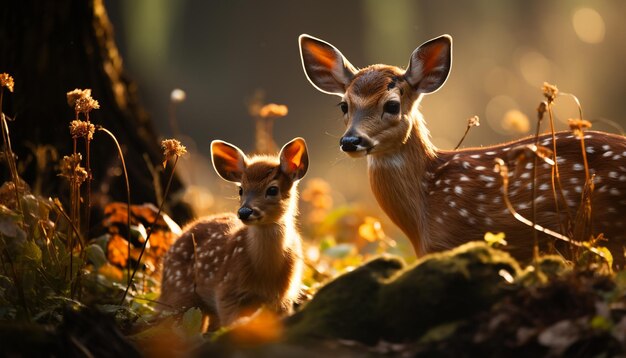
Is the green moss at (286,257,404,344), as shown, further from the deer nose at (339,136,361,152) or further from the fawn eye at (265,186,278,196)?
the fawn eye at (265,186,278,196)

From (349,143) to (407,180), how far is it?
1.69ft

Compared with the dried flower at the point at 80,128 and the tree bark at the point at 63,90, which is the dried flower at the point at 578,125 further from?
the tree bark at the point at 63,90

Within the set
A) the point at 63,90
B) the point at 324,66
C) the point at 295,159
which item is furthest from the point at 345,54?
the point at 295,159

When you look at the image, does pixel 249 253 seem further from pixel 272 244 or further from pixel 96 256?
pixel 96 256

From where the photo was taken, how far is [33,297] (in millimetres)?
4199

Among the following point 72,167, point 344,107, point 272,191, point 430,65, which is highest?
point 430,65

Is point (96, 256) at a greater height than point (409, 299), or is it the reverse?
point (409, 299)

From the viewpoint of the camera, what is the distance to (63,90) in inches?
265

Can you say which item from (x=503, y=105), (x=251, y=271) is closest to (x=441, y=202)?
(x=251, y=271)

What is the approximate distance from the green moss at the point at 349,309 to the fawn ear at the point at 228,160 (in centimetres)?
222

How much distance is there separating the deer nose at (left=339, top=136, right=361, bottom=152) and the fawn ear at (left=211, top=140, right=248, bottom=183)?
0.85 metres

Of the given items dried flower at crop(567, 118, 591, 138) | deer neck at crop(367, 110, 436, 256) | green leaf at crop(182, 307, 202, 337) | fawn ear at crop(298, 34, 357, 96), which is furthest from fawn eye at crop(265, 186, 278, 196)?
dried flower at crop(567, 118, 591, 138)

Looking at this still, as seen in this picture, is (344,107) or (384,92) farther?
(344,107)

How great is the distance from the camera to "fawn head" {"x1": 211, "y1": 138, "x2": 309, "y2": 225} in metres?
5.46
